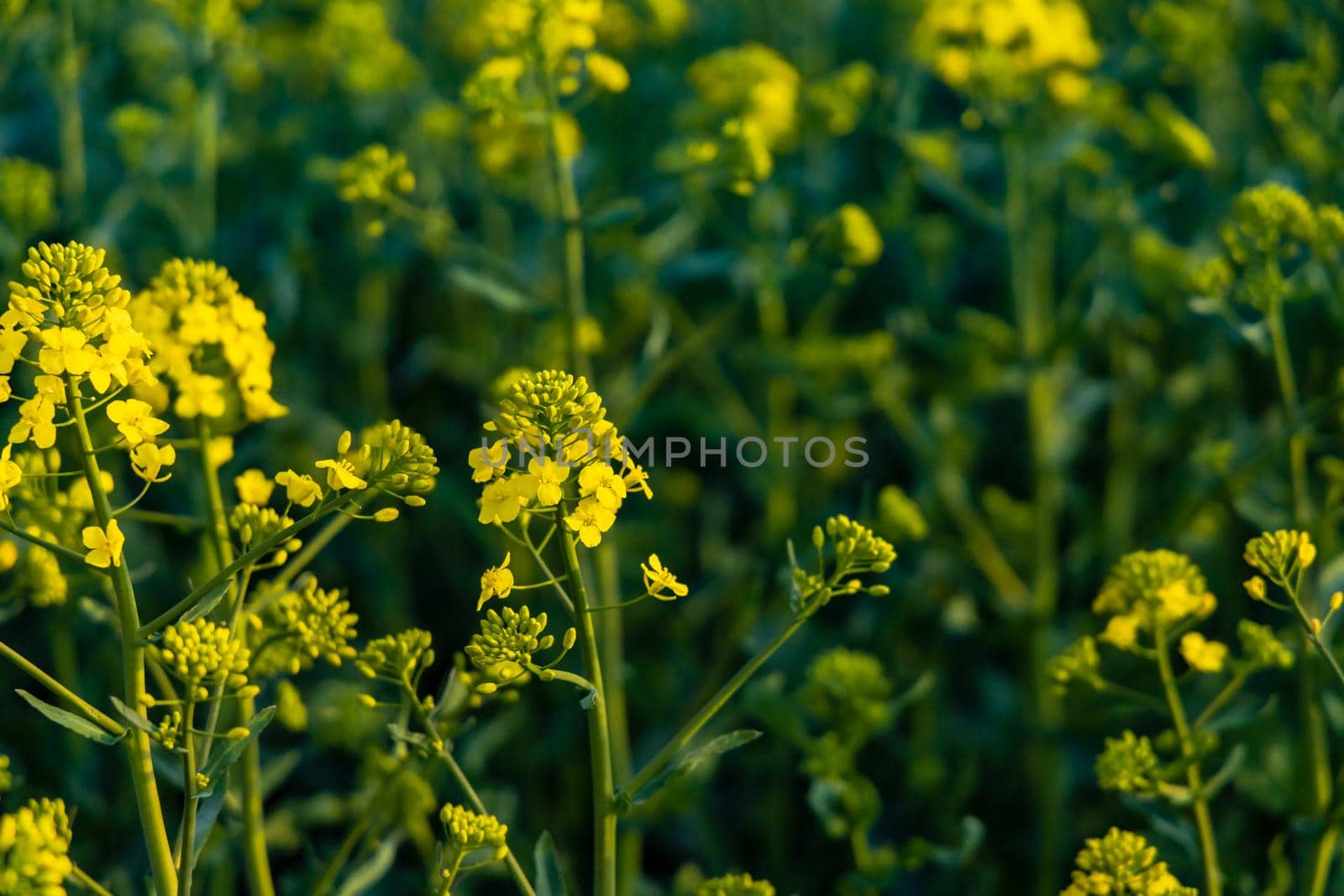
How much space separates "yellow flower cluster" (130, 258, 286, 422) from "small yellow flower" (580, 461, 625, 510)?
2.35 ft

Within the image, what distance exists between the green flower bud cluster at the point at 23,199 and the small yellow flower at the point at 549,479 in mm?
1876

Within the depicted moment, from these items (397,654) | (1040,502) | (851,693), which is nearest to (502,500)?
(397,654)

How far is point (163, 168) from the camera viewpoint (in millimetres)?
3557

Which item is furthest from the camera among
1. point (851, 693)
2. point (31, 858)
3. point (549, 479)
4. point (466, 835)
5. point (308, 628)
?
point (851, 693)

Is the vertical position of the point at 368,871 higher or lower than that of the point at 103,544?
lower

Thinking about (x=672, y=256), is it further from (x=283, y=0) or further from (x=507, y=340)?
(x=283, y=0)

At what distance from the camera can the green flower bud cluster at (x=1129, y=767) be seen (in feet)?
6.89

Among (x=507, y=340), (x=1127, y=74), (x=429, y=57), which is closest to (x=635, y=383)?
(x=507, y=340)

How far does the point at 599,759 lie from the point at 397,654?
0.35 m

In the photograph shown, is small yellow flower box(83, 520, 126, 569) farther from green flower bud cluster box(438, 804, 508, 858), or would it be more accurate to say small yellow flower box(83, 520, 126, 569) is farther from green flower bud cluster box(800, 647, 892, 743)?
green flower bud cluster box(800, 647, 892, 743)

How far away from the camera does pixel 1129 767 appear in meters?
2.11

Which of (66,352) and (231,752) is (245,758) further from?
(66,352)

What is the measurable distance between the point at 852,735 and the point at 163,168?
2507 millimetres

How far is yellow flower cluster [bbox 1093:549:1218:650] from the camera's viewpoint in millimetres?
2176
